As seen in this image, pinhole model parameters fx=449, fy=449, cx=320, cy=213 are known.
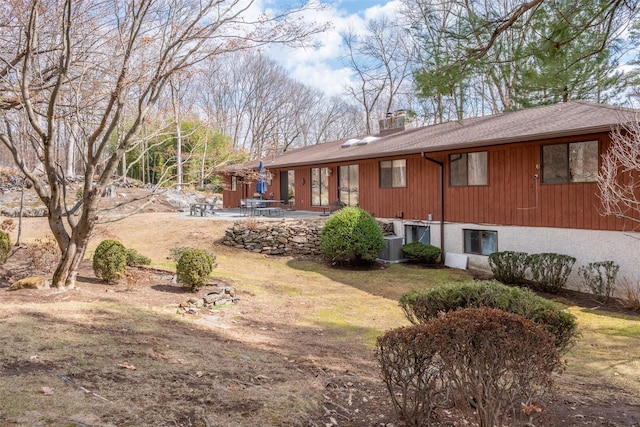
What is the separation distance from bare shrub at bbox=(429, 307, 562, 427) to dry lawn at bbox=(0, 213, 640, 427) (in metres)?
0.44

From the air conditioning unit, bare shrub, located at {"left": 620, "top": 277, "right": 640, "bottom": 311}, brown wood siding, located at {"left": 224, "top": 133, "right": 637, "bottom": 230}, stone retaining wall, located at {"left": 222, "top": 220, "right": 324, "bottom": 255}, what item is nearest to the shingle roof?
brown wood siding, located at {"left": 224, "top": 133, "right": 637, "bottom": 230}

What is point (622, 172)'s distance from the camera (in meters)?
9.66

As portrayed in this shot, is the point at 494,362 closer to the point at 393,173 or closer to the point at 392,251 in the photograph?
the point at 392,251

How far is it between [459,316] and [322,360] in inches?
98.1

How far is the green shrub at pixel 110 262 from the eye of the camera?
785 centimetres

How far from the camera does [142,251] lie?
1355cm

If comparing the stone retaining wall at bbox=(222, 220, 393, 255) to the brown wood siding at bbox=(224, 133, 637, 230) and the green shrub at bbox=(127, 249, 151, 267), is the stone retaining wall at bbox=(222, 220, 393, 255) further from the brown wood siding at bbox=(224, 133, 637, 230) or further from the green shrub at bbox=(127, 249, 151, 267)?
the green shrub at bbox=(127, 249, 151, 267)

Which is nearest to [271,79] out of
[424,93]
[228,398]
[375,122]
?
[375,122]

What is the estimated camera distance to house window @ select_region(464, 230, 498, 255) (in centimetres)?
1291

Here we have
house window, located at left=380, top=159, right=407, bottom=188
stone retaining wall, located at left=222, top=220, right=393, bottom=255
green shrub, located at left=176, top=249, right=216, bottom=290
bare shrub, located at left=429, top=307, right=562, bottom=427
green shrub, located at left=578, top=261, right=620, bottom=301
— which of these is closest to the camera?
bare shrub, located at left=429, top=307, right=562, bottom=427

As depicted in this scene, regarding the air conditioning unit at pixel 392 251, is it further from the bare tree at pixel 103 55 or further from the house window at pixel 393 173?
the bare tree at pixel 103 55

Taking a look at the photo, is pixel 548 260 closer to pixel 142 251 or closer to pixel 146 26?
pixel 146 26

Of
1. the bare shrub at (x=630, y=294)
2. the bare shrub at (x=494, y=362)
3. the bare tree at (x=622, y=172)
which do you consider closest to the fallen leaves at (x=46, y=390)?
the bare shrub at (x=494, y=362)

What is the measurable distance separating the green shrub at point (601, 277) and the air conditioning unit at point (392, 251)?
5.30m
